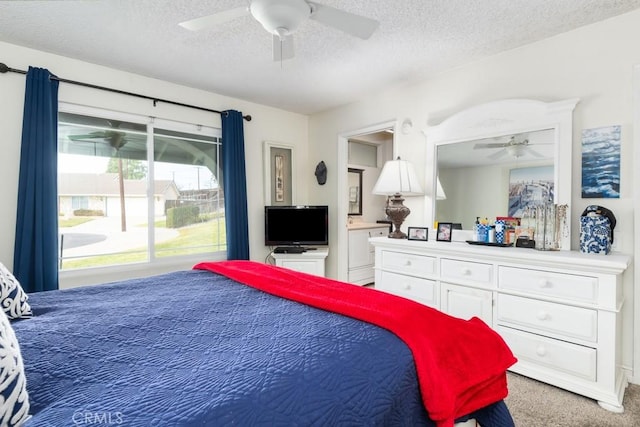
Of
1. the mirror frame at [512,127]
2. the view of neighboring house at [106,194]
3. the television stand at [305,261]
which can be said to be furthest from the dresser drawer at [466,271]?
the view of neighboring house at [106,194]

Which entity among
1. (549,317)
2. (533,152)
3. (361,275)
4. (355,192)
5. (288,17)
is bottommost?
(361,275)

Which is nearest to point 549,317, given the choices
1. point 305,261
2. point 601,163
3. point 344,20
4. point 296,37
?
point 601,163

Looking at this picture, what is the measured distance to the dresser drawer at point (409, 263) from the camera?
8.99ft

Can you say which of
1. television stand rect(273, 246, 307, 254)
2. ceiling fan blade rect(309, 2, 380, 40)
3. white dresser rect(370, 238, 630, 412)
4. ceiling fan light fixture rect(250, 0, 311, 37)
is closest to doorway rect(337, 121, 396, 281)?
television stand rect(273, 246, 307, 254)

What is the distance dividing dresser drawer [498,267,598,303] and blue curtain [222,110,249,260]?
8.78 feet

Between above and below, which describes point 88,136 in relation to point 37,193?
above

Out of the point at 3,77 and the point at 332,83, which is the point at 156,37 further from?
the point at 332,83

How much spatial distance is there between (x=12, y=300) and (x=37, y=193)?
169 centimetres

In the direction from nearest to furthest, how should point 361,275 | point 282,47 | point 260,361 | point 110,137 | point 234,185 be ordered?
point 260,361
point 282,47
point 110,137
point 234,185
point 361,275

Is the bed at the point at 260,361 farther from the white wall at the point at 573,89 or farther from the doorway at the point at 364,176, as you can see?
the doorway at the point at 364,176

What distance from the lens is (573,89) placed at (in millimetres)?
2395

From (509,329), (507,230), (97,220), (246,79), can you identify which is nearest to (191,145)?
(246,79)

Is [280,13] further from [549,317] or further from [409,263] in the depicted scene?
[549,317]

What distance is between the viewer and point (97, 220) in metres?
3.09
